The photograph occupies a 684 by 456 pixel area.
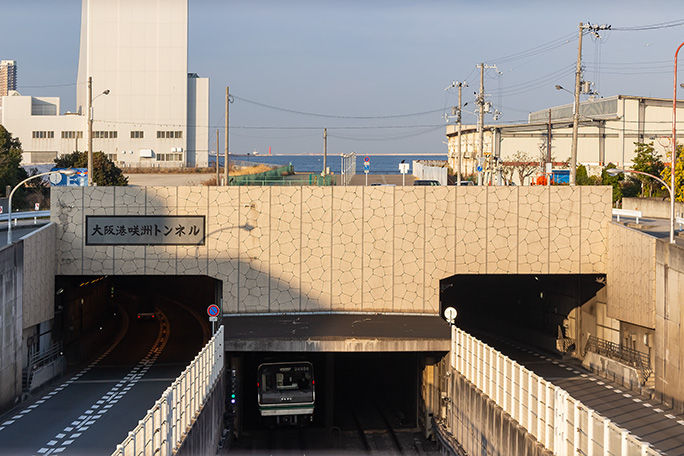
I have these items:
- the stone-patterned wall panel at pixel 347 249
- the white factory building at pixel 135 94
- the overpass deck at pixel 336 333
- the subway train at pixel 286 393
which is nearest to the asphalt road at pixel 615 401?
the overpass deck at pixel 336 333

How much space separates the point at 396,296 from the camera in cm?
3178

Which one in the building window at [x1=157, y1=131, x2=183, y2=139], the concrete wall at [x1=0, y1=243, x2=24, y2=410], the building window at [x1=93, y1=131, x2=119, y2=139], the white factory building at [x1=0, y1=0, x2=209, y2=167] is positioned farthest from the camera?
the building window at [x1=157, y1=131, x2=183, y2=139]

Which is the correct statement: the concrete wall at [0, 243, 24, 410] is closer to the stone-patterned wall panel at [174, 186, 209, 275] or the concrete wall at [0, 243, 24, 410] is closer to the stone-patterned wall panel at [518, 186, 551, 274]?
the stone-patterned wall panel at [174, 186, 209, 275]

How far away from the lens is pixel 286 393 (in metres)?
29.9

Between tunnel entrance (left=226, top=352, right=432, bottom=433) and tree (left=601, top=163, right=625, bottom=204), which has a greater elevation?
tree (left=601, top=163, right=625, bottom=204)

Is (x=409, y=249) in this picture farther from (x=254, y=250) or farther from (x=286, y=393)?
(x=286, y=393)

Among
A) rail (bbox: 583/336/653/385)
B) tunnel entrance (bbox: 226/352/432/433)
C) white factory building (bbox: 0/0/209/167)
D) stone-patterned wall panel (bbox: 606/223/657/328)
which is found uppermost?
white factory building (bbox: 0/0/209/167)

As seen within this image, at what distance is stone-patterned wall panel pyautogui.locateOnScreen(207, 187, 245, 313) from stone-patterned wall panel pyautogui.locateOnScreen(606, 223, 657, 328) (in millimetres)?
15474

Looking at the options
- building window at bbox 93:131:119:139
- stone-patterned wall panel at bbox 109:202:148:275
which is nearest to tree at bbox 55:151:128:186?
building window at bbox 93:131:119:139

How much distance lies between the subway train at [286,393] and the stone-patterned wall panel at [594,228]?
41.0 ft

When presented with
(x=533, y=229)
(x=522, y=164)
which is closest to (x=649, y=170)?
(x=522, y=164)

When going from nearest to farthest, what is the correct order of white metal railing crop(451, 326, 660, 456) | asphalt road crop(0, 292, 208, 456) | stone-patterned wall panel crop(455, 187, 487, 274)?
white metal railing crop(451, 326, 660, 456) → asphalt road crop(0, 292, 208, 456) → stone-patterned wall panel crop(455, 187, 487, 274)

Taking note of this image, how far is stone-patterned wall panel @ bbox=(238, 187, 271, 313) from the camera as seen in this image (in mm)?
31562

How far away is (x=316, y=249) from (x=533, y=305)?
1514 cm
